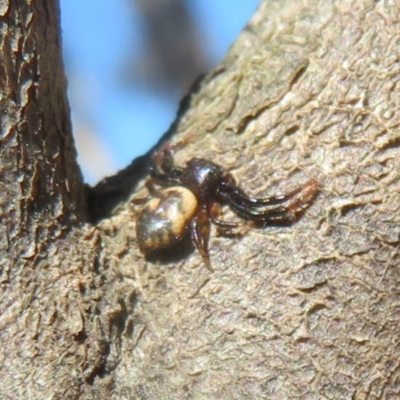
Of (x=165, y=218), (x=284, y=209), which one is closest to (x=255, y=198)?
(x=284, y=209)

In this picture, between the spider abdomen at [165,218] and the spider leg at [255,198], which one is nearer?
the spider leg at [255,198]

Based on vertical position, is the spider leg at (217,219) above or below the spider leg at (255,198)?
below

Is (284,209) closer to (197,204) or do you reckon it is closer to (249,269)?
(249,269)

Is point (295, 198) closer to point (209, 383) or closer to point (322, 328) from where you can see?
point (322, 328)

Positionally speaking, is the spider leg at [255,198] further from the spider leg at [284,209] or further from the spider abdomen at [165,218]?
the spider abdomen at [165,218]

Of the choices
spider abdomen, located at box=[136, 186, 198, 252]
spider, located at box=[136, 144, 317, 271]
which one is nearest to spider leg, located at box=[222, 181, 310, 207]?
spider, located at box=[136, 144, 317, 271]

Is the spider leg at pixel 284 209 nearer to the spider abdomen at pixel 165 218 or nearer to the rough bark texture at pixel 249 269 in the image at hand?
the rough bark texture at pixel 249 269

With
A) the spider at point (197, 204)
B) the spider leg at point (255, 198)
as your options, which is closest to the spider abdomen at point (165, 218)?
the spider at point (197, 204)

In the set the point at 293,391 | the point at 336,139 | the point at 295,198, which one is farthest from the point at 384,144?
the point at 293,391
